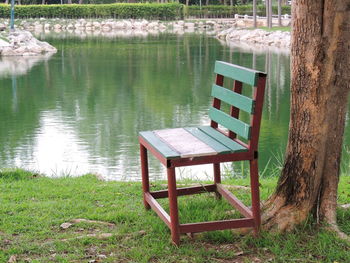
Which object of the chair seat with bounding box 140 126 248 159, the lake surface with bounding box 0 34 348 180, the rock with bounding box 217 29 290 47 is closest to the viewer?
the chair seat with bounding box 140 126 248 159

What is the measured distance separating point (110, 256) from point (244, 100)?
105 cm

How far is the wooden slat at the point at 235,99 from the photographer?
132 inches

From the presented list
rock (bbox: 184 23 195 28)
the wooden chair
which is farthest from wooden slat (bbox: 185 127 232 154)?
rock (bbox: 184 23 195 28)

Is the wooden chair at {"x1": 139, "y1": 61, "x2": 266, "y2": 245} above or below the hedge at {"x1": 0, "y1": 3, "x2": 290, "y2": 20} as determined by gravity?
below

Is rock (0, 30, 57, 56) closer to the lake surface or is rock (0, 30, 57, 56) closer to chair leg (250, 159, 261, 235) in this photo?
the lake surface

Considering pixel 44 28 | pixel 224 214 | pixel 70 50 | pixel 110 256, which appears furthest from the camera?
pixel 44 28

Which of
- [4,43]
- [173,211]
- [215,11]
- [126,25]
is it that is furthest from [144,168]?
[215,11]

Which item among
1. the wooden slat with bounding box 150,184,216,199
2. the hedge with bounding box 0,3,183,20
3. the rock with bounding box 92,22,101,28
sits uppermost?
the hedge with bounding box 0,3,183,20

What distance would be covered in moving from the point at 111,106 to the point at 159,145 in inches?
441

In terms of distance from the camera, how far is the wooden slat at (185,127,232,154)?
334 cm

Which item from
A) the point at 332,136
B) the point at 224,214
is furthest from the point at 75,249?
the point at 332,136

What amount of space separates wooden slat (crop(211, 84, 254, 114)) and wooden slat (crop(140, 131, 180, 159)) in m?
0.43

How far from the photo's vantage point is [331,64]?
3.34 meters

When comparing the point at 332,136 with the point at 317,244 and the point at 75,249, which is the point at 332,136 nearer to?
the point at 317,244
